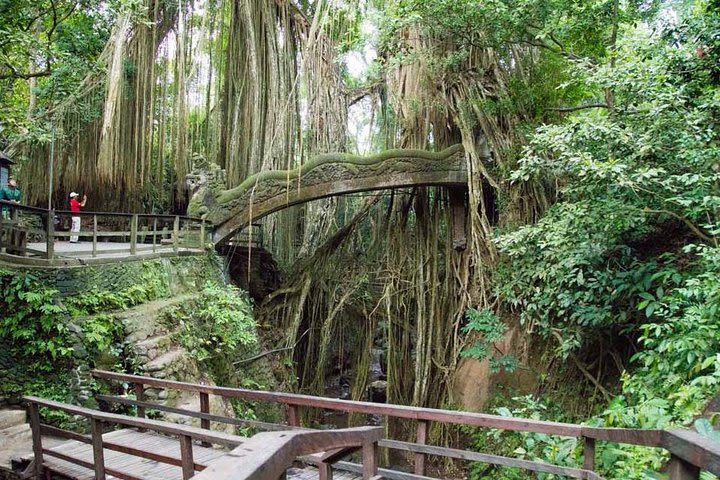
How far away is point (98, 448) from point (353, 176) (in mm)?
4828

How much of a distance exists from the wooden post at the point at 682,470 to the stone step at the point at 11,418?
5143 mm

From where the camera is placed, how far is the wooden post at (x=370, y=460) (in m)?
2.05

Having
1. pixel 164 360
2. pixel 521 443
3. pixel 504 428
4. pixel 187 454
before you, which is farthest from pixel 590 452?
pixel 164 360

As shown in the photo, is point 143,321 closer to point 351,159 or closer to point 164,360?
point 164,360

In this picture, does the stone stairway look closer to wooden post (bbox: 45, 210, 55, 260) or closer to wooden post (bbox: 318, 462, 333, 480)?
wooden post (bbox: 45, 210, 55, 260)

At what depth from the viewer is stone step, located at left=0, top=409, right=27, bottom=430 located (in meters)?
4.29

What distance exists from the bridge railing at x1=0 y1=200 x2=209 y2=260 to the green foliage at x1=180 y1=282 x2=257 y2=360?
870 mm

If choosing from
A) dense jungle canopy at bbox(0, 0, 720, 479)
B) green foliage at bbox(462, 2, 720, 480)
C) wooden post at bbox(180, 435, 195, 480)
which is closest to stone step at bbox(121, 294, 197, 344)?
dense jungle canopy at bbox(0, 0, 720, 479)

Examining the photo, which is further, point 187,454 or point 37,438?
point 37,438

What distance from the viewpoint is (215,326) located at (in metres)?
6.11

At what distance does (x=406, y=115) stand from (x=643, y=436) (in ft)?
21.0

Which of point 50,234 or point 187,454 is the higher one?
point 50,234

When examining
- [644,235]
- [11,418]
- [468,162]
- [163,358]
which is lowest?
[11,418]

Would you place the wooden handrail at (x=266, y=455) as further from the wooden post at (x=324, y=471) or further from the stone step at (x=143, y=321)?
the stone step at (x=143, y=321)
